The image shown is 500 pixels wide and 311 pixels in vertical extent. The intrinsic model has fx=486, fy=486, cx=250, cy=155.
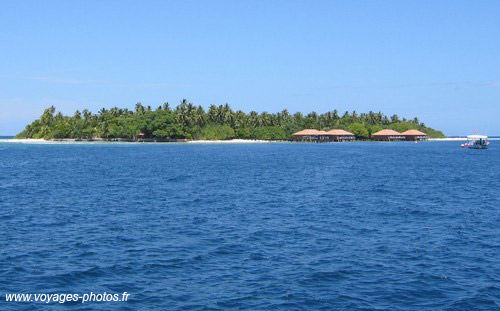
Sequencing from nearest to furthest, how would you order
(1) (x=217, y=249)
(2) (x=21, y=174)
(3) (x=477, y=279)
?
(3) (x=477, y=279), (1) (x=217, y=249), (2) (x=21, y=174)

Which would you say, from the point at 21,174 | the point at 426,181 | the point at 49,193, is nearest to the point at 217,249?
the point at 49,193

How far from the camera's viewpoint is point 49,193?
167ft

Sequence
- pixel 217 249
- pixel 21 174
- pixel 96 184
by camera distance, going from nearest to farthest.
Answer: pixel 217 249, pixel 96 184, pixel 21 174

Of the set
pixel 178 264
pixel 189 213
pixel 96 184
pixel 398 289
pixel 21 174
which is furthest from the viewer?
pixel 21 174

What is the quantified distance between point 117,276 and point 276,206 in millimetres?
22539

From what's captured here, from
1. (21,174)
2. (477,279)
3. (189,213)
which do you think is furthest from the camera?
(21,174)

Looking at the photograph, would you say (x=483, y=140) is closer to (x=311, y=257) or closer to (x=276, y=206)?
(x=276, y=206)

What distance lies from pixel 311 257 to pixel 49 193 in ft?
116

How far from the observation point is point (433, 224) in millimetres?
34031

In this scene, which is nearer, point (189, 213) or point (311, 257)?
point (311, 257)

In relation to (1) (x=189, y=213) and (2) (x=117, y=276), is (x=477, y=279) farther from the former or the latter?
(1) (x=189, y=213)

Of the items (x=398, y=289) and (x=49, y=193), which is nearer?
(x=398, y=289)

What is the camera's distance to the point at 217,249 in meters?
26.5

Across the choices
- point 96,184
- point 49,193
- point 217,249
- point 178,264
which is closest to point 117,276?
point 178,264
